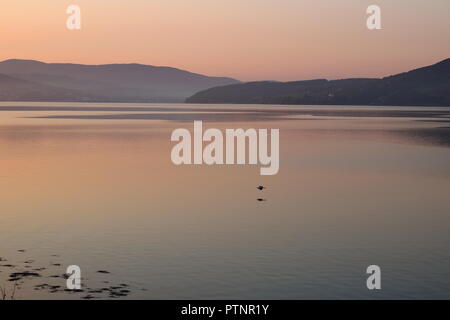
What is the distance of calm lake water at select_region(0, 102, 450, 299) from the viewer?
19.7 m

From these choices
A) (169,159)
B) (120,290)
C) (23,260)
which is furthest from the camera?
(169,159)

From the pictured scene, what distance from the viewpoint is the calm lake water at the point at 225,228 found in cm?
1966

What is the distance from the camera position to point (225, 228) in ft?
90.9

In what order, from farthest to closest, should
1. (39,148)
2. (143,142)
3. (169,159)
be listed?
(143,142), (39,148), (169,159)

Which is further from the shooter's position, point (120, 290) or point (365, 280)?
point (365, 280)

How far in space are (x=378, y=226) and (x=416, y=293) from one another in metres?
9.62

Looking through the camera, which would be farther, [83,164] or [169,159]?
[169,159]

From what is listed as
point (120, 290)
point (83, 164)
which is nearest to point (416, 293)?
point (120, 290)

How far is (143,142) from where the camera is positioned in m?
74.8

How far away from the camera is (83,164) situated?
51.5m

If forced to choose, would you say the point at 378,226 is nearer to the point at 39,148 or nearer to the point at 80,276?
the point at 80,276
